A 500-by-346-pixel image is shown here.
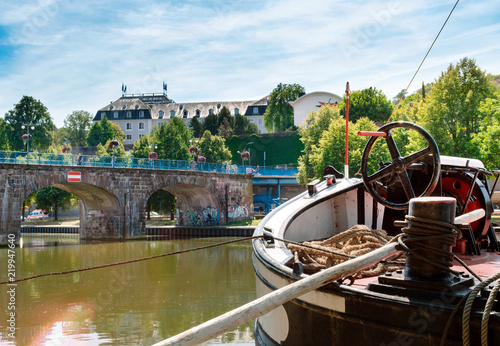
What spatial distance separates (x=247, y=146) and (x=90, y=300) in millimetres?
52447

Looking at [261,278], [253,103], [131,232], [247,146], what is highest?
[253,103]

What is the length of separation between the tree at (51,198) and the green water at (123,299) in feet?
67.8

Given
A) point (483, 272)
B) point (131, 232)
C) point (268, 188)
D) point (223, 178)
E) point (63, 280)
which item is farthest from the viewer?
point (268, 188)

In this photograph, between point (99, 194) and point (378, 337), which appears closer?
point (378, 337)

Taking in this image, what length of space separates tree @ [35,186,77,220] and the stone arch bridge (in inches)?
360

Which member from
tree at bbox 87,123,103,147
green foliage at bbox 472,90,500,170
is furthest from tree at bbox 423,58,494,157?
tree at bbox 87,123,103,147

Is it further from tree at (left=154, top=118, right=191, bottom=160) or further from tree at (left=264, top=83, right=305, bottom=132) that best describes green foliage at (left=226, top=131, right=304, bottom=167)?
tree at (left=154, top=118, right=191, bottom=160)

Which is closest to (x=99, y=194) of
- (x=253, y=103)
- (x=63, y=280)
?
(x=63, y=280)

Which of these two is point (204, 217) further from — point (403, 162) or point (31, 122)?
point (31, 122)

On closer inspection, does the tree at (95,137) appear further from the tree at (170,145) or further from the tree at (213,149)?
the tree at (170,145)

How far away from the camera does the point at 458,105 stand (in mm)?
25375

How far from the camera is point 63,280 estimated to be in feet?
51.3

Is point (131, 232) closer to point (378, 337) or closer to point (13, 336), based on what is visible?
point (13, 336)

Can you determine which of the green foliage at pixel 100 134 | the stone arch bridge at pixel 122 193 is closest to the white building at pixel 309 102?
the green foliage at pixel 100 134
